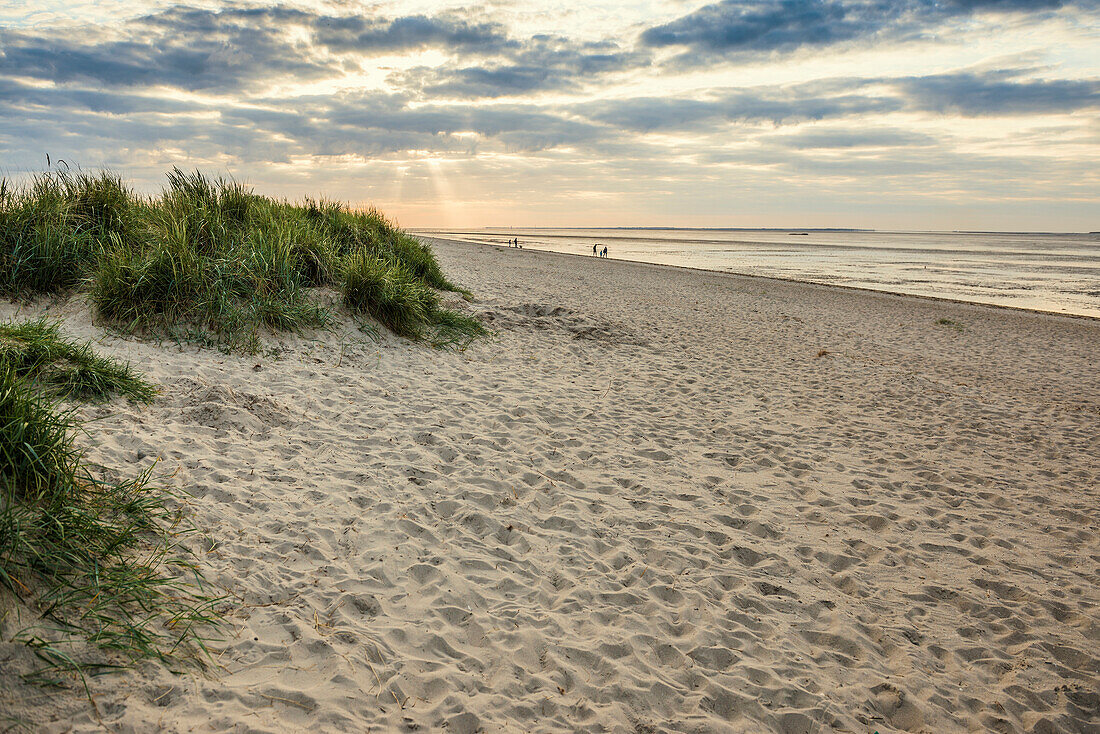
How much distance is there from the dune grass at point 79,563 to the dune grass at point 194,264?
12.4ft

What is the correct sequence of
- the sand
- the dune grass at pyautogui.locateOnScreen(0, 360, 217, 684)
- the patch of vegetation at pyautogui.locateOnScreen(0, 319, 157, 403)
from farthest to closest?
1. the patch of vegetation at pyautogui.locateOnScreen(0, 319, 157, 403)
2. the sand
3. the dune grass at pyautogui.locateOnScreen(0, 360, 217, 684)

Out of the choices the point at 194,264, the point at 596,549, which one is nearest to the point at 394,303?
the point at 194,264

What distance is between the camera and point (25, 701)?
232 cm

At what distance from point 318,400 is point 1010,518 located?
6.75 meters

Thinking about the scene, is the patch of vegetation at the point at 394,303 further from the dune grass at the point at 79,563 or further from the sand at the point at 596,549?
the dune grass at the point at 79,563

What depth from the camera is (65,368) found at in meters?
4.96

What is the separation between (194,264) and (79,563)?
17.9 ft

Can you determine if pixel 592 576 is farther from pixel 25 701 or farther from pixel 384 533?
pixel 25 701

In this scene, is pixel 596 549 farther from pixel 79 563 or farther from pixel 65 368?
pixel 65 368

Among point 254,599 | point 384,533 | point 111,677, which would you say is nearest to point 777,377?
point 384,533

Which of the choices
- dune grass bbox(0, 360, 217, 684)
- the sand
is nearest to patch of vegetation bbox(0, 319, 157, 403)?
the sand

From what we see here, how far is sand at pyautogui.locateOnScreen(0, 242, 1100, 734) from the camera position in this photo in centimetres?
304

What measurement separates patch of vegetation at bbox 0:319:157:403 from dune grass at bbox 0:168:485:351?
1597 mm

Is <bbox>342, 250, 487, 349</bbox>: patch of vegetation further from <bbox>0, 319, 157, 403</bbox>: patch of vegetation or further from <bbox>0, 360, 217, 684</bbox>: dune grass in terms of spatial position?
<bbox>0, 360, 217, 684</bbox>: dune grass
